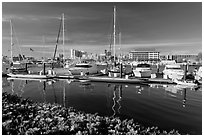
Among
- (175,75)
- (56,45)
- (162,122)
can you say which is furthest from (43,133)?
(56,45)

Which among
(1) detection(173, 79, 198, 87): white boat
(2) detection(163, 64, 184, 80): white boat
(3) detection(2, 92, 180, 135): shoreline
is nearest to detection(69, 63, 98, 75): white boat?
(2) detection(163, 64, 184, 80): white boat

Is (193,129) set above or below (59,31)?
below

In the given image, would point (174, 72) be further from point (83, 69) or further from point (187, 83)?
point (83, 69)

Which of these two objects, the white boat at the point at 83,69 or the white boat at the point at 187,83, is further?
the white boat at the point at 83,69

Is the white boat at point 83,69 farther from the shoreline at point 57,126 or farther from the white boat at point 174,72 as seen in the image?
the shoreline at point 57,126

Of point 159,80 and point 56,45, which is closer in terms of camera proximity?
point 159,80

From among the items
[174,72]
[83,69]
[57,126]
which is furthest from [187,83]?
[57,126]

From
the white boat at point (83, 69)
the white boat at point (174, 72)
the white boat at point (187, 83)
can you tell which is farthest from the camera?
the white boat at point (83, 69)

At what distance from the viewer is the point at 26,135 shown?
667cm

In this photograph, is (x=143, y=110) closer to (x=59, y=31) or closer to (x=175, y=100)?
(x=175, y=100)

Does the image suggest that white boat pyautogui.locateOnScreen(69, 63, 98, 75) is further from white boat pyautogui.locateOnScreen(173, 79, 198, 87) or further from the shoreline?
the shoreline

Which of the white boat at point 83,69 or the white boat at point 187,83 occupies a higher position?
the white boat at point 83,69

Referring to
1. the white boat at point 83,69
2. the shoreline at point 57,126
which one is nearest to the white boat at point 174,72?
the white boat at point 83,69

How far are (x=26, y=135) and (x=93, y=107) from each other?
918cm
